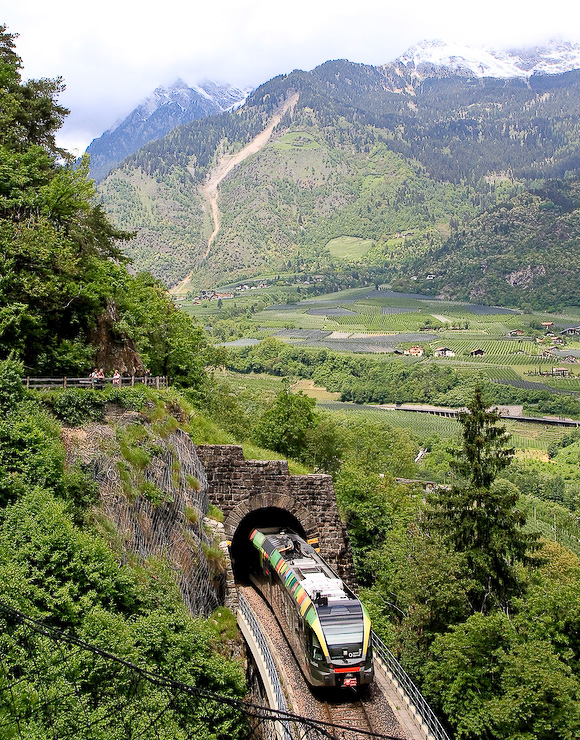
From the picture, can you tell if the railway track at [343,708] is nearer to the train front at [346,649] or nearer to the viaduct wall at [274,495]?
the train front at [346,649]

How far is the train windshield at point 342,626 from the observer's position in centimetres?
1655

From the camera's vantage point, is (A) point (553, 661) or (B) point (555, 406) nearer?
(A) point (553, 661)

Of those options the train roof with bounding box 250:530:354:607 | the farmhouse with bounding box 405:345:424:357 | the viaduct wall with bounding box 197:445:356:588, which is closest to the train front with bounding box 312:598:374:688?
the train roof with bounding box 250:530:354:607

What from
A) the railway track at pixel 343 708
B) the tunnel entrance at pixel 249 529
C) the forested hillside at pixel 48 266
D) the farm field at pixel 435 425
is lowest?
the farm field at pixel 435 425

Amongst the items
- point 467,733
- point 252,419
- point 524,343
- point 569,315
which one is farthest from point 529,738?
point 569,315

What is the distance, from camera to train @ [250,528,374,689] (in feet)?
54.0

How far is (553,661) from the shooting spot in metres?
17.2

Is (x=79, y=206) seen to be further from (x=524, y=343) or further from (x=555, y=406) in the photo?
(x=524, y=343)

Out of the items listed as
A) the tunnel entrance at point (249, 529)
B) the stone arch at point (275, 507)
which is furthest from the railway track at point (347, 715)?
the tunnel entrance at point (249, 529)

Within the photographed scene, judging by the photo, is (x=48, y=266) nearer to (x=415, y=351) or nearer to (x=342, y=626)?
(x=342, y=626)

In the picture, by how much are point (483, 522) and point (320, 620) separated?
1038 cm

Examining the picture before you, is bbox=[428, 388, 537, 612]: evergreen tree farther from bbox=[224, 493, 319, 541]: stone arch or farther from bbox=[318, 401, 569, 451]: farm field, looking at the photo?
bbox=[318, 401, 569, 451]: farm field

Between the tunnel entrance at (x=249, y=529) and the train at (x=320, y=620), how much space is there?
4736mm

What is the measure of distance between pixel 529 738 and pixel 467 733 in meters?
2.08
